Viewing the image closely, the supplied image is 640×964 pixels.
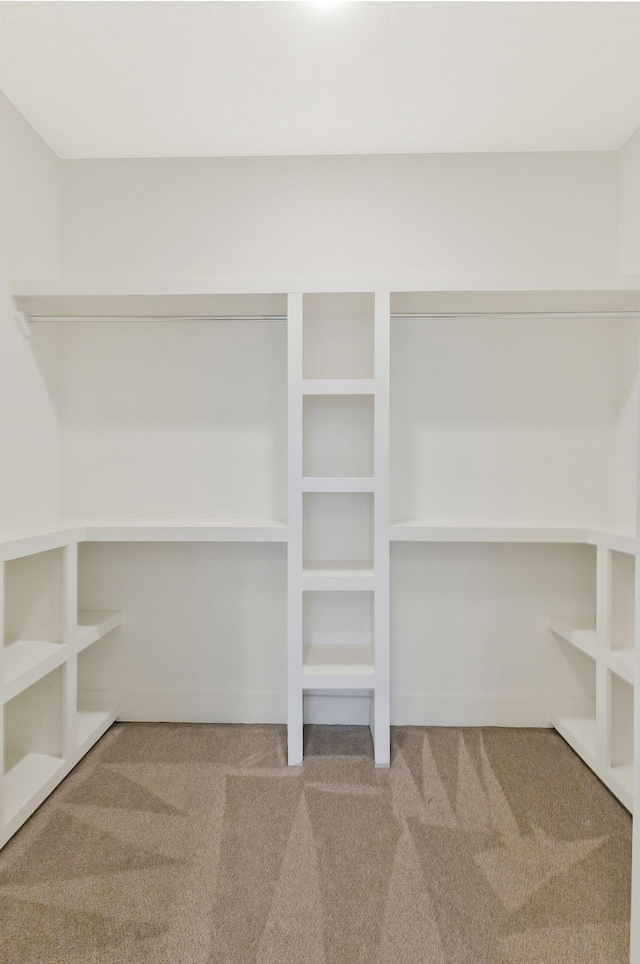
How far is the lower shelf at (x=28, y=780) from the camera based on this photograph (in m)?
1.78

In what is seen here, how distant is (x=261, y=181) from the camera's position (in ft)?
7.97

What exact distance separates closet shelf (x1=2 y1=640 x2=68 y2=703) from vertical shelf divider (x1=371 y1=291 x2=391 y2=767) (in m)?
1.18

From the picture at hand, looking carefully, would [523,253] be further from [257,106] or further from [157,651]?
[157,651]

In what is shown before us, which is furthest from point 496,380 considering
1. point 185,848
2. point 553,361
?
point 185,848

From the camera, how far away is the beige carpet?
4.39 ft

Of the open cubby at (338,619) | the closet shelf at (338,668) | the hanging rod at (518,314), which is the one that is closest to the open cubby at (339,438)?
the hanging rod at (518,314)

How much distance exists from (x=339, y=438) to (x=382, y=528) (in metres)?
0.52

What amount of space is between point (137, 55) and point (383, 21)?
817mm

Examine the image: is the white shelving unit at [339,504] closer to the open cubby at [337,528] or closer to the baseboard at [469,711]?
the open cubby at [337,528]

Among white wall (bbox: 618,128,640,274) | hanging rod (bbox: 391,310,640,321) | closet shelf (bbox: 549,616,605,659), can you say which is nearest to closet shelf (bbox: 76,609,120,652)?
hanging rod (bbox: 391,310,640,321)

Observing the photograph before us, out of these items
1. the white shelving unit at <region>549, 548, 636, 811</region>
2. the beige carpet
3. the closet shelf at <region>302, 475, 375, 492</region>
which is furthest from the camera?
the closet shelf at <region>302, 475, 375, 492</region>

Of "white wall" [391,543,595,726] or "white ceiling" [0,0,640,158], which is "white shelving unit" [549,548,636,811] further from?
"white ceiling" [0,0,640,158]

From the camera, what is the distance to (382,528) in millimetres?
2145

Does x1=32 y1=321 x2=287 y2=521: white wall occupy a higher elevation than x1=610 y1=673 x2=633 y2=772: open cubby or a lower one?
higher
